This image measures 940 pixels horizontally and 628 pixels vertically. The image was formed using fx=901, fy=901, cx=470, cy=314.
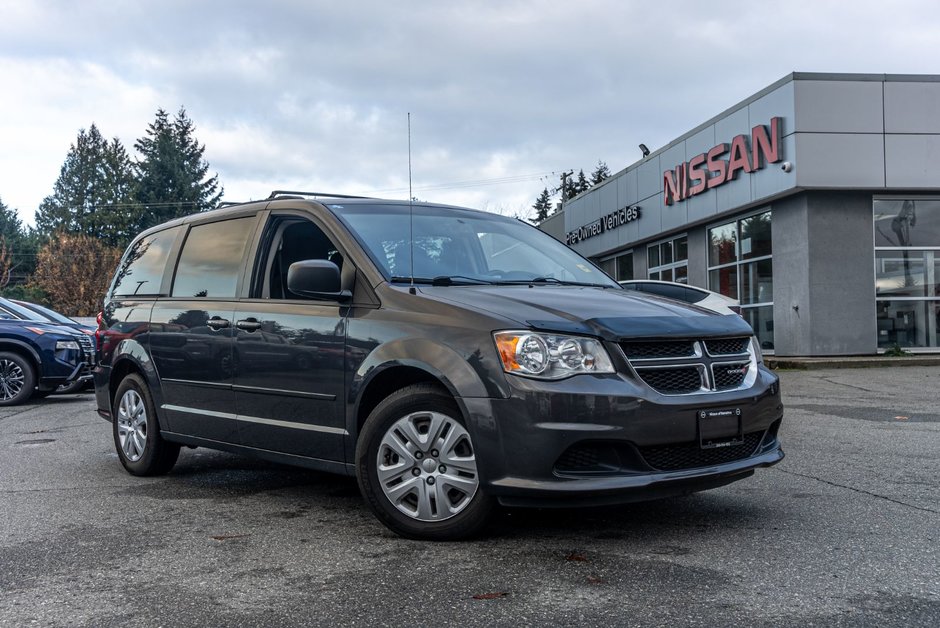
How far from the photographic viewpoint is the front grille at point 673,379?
403cm

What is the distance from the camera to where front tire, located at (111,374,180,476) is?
6.19 m

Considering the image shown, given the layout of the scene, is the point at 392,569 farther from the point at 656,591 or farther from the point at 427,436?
the point at 656,591

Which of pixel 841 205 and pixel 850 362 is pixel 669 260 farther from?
pixel 850 362

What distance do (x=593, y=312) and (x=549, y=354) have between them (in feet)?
1.21

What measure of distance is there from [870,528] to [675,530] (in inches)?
37.0

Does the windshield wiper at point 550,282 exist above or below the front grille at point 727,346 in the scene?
above

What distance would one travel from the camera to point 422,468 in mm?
4234

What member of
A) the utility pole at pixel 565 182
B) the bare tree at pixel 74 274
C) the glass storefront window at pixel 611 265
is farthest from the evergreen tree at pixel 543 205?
the glass storefront window at pixel 611 265

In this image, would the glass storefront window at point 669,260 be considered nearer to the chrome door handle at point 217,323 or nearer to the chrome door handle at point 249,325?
the chrome door handle at point 217,323

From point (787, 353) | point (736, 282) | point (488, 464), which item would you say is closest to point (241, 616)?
point (488, 464)

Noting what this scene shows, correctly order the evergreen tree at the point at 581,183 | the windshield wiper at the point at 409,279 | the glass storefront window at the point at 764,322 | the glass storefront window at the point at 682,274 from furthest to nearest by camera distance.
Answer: the evergreen tree at the point at 581,183 → the glass storefront window at the point at 682,274 → the glass storefront window at the point at 764,322 → the windshield wiper at the point at 409,279

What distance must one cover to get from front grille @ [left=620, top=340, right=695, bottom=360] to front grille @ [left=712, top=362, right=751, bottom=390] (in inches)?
6.9

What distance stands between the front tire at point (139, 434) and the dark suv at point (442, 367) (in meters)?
0.06

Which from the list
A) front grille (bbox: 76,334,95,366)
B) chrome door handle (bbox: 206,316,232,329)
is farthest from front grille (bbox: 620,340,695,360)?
front grille (bbox: 76,334,95,366)
